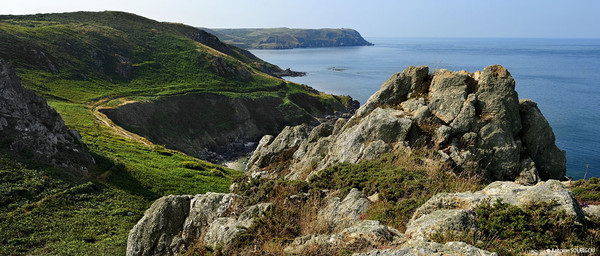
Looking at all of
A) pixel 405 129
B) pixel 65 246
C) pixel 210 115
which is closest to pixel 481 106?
pixel 405 129

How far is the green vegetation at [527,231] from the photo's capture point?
27.4ft

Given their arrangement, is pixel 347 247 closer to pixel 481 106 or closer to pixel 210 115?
pixel 481 106

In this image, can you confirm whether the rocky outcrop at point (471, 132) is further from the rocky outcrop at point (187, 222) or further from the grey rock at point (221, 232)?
the grey rock at point (221, 232)

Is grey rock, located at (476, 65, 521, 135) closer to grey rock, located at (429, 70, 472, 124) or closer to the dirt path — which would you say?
grey rock, located at (429, 70, 472, 124)

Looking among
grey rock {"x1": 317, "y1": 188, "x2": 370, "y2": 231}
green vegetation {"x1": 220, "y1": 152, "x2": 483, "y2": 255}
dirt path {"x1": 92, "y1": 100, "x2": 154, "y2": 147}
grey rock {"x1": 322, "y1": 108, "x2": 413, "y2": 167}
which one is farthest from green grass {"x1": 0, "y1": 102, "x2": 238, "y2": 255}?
dirt path {"x1": 92, "y1": 100, "x2": 154, "y2": 147}

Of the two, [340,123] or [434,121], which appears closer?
[434,121]

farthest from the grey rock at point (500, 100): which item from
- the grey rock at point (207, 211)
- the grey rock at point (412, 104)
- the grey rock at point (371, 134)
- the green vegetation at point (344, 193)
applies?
the grey rock at point (207, 211)

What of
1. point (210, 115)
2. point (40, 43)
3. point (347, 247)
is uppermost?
point (40, 43)

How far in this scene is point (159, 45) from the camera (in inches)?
5600

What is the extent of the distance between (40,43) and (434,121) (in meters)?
120

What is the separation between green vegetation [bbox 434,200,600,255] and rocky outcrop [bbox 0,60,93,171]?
1548 inches

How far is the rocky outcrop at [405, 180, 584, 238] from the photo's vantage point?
9.20m

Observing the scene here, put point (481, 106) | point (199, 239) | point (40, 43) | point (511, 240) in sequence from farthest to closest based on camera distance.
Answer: point (40, 43), point (481, 106), point (199, 239), point (511, 240)

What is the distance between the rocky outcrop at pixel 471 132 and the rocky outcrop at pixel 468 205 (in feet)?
30.6
